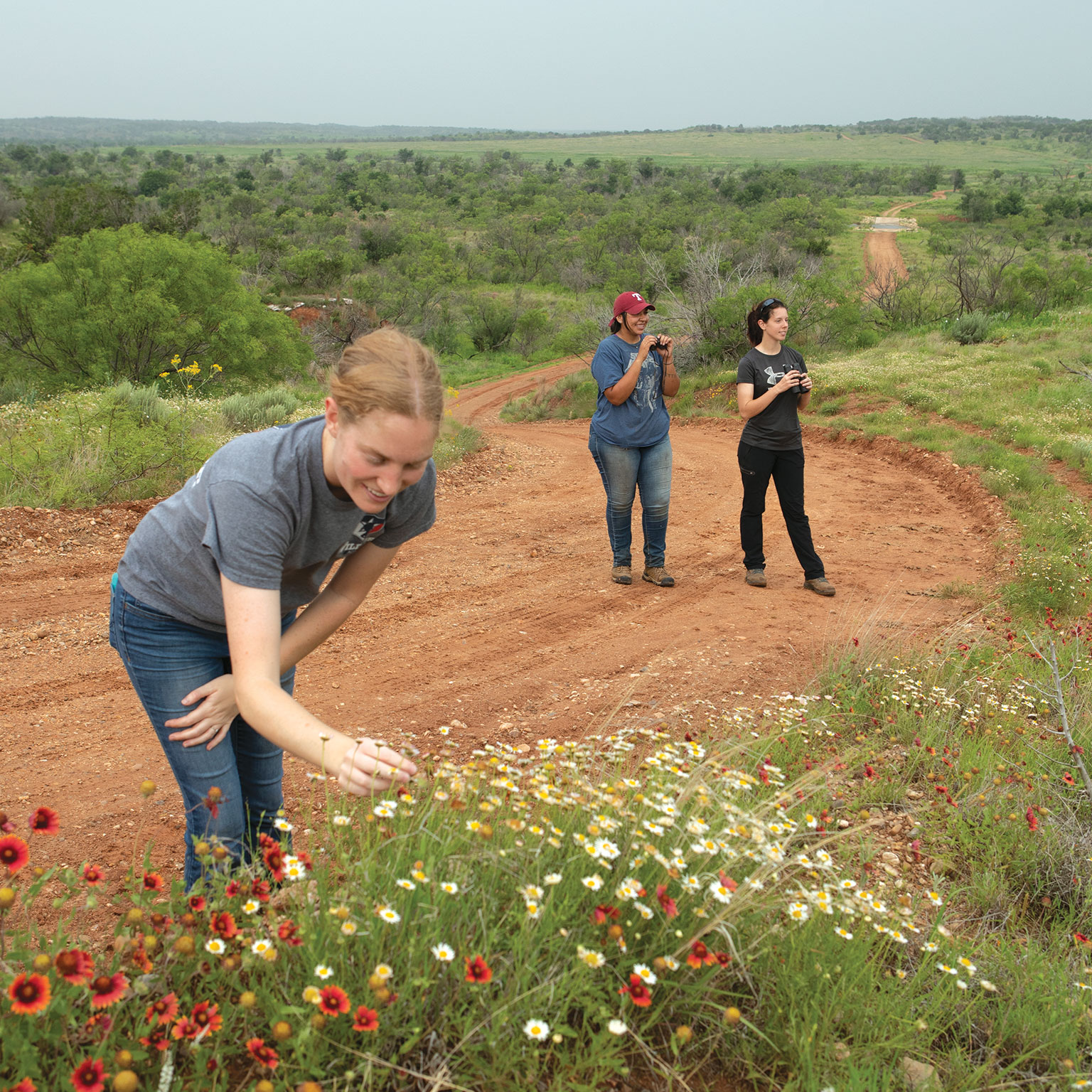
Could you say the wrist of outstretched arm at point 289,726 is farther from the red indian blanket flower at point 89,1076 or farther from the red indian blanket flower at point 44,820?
the red indian blanket flower at point 89,1076

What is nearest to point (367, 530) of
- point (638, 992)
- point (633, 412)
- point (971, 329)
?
point (638, 992)

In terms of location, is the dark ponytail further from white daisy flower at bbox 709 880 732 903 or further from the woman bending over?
white daisy flower at bbox 709 880 732 903

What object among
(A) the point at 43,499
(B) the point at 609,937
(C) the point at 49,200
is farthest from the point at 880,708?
(C) the point at 49,200

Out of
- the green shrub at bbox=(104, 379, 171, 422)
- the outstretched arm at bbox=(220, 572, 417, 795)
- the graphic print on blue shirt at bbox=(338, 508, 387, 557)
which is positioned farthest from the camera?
the green shrub at bbox=(104, 379, 171, 422)

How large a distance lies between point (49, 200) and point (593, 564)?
32.6m

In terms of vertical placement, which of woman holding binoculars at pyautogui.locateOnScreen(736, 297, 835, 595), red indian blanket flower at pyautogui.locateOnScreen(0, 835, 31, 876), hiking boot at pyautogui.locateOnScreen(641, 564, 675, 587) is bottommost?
hiking boot at pyautogui.locateOnScreen(641, 564, 675, 587)

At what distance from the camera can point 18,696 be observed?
4.71 meters

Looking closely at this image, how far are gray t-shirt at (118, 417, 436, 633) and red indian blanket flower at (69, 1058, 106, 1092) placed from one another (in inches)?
36.5

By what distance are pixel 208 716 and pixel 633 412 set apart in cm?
472

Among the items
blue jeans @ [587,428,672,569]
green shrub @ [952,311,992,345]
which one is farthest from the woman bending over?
green shrub @ [952,311,992,345]

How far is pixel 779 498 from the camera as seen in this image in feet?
22.1

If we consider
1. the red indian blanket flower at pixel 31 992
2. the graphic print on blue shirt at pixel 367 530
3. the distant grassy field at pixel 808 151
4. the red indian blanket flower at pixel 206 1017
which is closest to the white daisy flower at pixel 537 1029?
the red indian blanket flower at pixel 206 1017

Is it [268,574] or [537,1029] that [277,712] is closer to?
[268,574]

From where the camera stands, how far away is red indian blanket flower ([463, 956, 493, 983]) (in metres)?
1.52
